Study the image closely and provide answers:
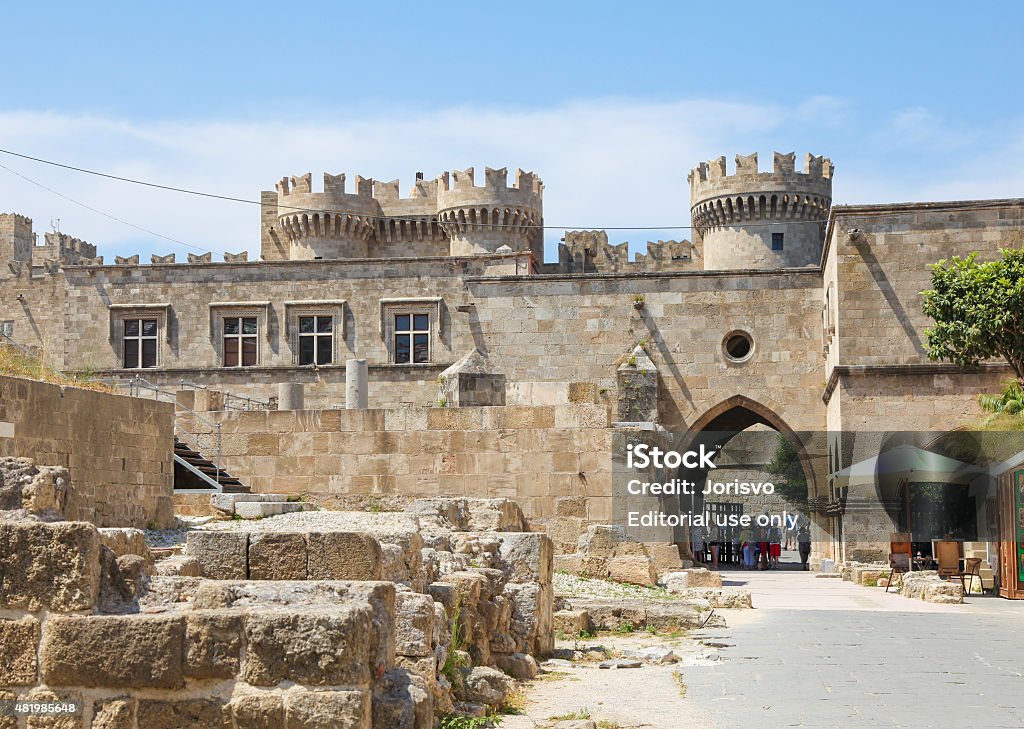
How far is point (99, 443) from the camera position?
43.3 ft

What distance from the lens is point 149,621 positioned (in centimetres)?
477

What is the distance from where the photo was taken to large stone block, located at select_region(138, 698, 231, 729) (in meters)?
4.75

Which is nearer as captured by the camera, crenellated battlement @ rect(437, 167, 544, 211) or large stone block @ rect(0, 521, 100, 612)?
large stone block @ rect(0, 521, 100, 612)

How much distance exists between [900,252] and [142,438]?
16246 mm

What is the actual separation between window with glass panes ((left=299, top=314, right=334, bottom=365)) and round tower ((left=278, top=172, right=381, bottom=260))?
9108 mm

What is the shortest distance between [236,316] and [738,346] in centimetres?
1261

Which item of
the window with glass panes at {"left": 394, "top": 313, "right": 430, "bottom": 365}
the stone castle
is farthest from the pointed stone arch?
the window with glass panes at {"left": 394, "top": 313, "right": 430, "bottom": 365}

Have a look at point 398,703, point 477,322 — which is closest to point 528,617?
point 398,703

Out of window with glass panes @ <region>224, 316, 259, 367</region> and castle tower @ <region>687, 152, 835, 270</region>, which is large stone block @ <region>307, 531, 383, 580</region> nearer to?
window with glass panes @ <region>224, 316, 259, 367</region>

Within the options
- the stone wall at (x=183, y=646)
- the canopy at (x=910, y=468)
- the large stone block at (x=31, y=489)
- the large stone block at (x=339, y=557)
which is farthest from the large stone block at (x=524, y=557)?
the canopy at (x=910, y=468)

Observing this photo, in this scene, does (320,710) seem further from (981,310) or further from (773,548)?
(773,548)

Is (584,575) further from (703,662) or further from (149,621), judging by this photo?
(149,621)

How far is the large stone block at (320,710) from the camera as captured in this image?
4.74 m

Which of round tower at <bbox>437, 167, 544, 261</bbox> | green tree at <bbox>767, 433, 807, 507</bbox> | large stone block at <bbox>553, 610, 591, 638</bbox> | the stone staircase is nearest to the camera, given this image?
large stone block at <bbox>553, 610, 591, 638</bbox>
